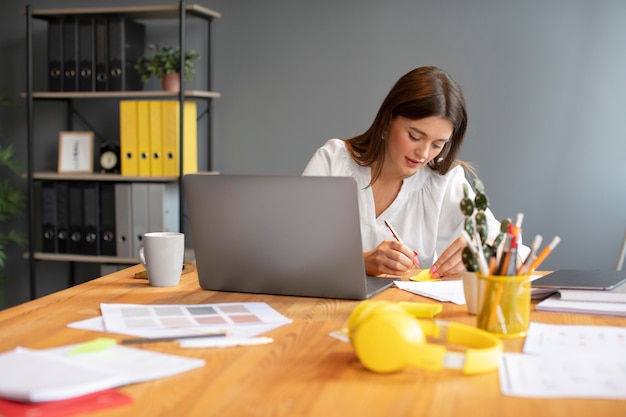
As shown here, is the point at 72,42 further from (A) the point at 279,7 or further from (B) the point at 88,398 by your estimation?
(B) the point at 88,398

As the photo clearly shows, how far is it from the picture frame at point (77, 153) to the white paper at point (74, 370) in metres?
2.87

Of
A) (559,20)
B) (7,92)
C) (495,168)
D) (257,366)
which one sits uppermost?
(559,20)

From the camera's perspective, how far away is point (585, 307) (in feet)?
4.31

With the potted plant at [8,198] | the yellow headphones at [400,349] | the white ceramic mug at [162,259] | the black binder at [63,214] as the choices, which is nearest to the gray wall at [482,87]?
the black binder at [63,214]

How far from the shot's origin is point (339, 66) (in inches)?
141

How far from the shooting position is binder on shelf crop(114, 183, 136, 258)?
355 cm

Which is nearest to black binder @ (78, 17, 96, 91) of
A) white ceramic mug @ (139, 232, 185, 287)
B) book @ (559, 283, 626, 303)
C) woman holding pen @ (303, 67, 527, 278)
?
woman holding pen @ (303, 67, 527, 278)

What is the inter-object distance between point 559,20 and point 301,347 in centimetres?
272

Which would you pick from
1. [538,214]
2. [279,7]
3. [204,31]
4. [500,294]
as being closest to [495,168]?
[538,214]

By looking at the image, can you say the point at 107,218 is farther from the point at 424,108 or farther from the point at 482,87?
the point at 424,108

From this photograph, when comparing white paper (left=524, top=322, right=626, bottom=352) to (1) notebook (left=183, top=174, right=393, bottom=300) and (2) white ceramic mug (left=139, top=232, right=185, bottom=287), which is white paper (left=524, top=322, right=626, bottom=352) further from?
(2) white ceramic mug (left=139, top=232, right=185, bottom=287)

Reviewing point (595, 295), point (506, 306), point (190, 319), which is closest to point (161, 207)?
point (190, 319)

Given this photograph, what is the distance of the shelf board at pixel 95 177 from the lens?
137 inches

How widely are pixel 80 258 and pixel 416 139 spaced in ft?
6.99
